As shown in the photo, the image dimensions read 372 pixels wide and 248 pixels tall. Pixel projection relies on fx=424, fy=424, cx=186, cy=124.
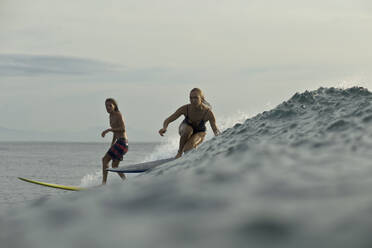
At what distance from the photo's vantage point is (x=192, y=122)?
29.2ft

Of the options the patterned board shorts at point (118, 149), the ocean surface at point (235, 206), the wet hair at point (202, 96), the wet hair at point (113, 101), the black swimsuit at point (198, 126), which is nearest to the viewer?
the ocean surface at point (235, 206)

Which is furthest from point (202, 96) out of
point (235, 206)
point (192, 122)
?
point (235, 206)

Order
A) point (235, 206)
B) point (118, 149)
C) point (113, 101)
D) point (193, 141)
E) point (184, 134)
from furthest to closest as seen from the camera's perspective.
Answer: point (118, 149) → point (113, 101) → point (184, 134) → point (193, 141) → point (235, 206)

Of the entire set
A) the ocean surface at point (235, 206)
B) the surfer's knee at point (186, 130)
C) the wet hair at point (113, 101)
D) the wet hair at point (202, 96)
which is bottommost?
the ocean surface at point (235, 206)

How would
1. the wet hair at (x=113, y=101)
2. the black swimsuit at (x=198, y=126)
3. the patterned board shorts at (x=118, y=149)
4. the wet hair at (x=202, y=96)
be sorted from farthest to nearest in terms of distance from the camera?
the patterned board shorts at (x=118, y=149) < the wet hair at (x=113, y=101) < the black swimsuit at (x=198, y=126) < the wet hair at (x=202, y=96)

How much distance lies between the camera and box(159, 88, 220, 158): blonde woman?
8.76m

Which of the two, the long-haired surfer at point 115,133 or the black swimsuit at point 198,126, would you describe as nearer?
the black swimsuit at point 198,126

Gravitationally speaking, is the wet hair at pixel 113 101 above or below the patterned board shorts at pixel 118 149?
above

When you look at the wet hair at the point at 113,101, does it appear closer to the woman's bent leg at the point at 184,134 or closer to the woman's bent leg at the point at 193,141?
the woman's bent leg at the point at 184,134

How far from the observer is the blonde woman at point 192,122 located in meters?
8.76

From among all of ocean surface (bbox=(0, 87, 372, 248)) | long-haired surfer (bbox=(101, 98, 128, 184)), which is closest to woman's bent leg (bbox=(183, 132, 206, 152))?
long-haired surfer (bbox=(101, 98, 128, 184))

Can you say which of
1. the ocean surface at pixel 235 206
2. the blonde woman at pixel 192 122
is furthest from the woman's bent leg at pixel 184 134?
the ocean surface at pixel 235 206

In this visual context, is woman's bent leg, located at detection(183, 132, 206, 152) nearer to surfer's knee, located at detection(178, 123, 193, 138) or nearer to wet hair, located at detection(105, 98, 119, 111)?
surfer's knee, located at detection(178, 123, 193, 138)

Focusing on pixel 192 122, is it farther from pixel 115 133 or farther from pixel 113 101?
pixel 115 133
